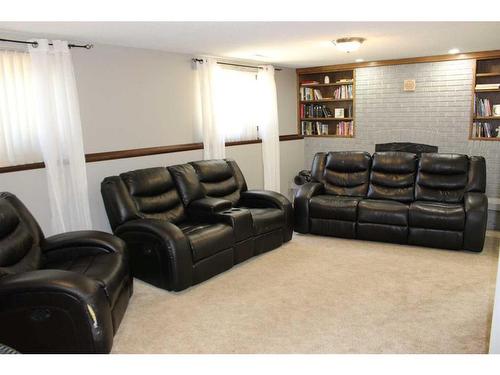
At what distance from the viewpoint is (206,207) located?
12.6 ft

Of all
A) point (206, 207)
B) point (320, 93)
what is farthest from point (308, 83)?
point (206, 207)

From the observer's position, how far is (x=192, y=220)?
4.00 metres

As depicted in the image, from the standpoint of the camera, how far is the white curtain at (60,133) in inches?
130

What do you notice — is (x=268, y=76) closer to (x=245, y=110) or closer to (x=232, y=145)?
(x=245, y=110)

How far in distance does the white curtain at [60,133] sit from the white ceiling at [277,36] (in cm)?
20

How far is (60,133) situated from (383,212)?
10.6 feet

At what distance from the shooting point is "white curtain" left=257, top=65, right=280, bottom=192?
5543 mm

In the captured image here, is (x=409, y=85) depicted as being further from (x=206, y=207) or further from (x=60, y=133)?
(x=60, y=133)

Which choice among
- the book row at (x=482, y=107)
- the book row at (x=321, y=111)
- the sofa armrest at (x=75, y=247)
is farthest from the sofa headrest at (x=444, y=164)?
the sofa armrest at (x=75, y=247)

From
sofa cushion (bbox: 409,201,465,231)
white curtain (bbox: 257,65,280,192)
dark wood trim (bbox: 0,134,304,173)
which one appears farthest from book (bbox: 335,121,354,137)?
sofa cushion (bbox: 409,201,465,231)

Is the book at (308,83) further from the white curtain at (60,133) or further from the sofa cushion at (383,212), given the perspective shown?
the white curtain at (60,133)

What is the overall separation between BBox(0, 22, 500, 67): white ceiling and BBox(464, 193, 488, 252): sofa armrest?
5.18ft

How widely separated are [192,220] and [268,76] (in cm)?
254
